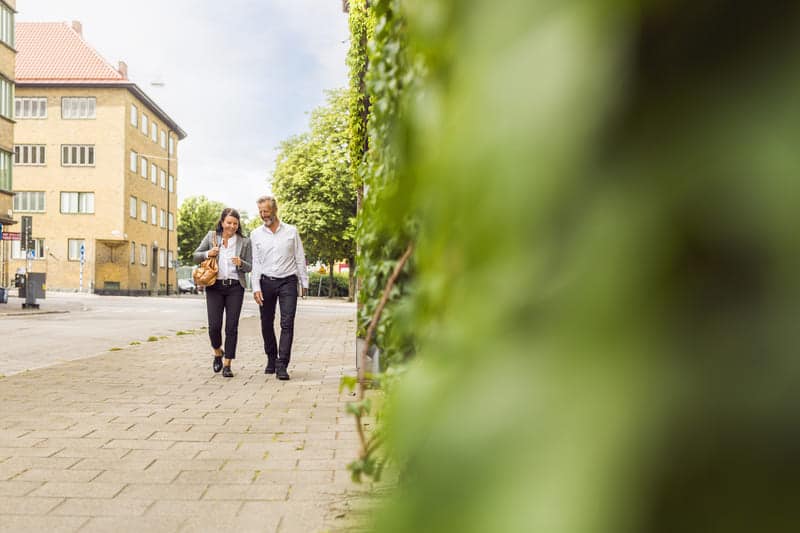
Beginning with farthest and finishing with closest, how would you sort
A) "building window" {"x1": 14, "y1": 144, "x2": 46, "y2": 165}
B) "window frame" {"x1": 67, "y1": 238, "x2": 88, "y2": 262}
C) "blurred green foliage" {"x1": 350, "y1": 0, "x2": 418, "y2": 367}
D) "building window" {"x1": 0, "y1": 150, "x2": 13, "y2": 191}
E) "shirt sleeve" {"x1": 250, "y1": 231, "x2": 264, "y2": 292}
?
"building window" {"x1": 14, "y1": 144, "x2": 46, "y2": 165}
"window frame" {"x1": 67, "y1": 238, "x2": 88, "y2": 262}
"building window" {"x1": 0, "y1": 150, "x2": 13, "y2": 191}
"shirt sleeve" {"x1": 250, "y1": 231, "x2": 264, "y2": 292}
"blurred green foliage" {"x1": 350, "y1": 0, "x2": 418, "y2": 367}

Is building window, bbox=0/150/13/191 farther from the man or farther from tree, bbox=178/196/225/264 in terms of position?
tree, bbox=178/196/225/264

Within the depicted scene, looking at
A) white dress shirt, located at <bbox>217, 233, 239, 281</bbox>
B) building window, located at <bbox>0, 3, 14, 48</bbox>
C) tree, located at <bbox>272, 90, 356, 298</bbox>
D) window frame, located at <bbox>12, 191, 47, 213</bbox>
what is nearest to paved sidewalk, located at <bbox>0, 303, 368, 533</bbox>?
white dress shirt, located at <bbox>217, 233, 239, 281</bbox>

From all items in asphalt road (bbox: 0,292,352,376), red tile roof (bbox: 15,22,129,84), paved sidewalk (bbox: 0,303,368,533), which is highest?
red tile roof (bbox: 15,22,129,84)

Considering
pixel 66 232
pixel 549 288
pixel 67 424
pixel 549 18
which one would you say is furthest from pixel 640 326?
pixel 66 232

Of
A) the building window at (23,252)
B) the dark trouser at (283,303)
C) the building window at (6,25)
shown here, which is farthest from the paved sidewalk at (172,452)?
the building window at (23,252)

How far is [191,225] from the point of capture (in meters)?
Answer: 79.1

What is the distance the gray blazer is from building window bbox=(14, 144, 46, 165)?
4945 cm

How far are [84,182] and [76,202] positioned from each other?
4.94ft

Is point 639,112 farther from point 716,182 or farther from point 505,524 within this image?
point 505,524

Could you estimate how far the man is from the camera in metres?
8.75

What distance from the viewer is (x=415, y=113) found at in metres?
0.57

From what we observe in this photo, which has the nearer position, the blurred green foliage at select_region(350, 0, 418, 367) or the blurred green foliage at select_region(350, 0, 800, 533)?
the blurred green foliage at select_region(350, 0, 800, 533)

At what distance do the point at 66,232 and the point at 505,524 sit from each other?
56.8 m

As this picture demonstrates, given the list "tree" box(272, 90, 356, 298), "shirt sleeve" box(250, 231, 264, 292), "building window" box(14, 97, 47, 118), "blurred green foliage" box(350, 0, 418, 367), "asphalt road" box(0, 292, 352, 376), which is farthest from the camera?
"building window" box(14, 97, 47, 118)
